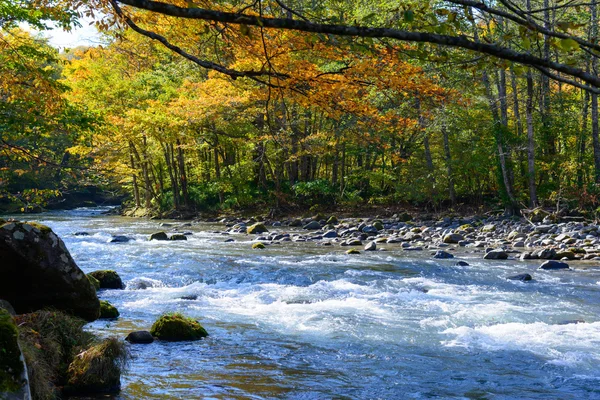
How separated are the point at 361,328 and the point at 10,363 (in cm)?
460

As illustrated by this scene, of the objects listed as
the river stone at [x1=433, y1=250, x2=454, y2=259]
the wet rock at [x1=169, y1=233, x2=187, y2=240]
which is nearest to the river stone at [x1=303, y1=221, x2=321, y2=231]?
the wet rock at [x1=169, y1=233, x2=187, y2=240]

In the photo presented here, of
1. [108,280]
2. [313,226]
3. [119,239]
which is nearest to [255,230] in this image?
[313,226]

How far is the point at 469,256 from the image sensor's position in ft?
43.7

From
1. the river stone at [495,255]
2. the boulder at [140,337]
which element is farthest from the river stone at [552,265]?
the boulder at [140,337]

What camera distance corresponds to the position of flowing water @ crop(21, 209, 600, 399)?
5047 mm

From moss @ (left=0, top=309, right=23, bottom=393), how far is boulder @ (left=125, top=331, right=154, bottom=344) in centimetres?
277

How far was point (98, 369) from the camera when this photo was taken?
460cm

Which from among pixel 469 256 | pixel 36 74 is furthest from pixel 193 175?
pixel 36 74

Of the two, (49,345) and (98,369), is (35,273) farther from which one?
(98,369)

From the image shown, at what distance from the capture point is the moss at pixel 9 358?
321 centimetres

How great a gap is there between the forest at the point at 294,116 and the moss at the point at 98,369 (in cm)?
244

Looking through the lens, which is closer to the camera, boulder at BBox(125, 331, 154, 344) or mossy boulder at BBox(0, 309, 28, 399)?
mossy boulder at BBox(0, 309, 28, 399)

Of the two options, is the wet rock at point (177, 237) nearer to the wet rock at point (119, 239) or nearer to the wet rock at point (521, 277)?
the wet rock at point (119, 239)

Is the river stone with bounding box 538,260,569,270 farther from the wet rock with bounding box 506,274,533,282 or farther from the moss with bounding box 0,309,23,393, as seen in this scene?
the moss with bounding box 0,309,23,393
